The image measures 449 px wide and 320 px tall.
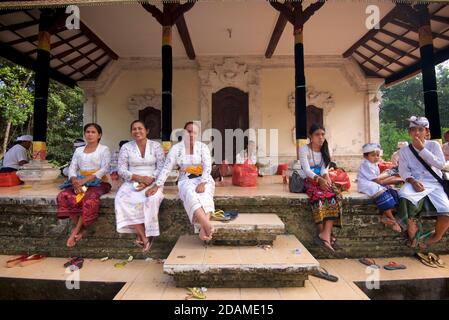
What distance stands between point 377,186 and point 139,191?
306cm

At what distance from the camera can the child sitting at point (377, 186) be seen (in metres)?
3.19

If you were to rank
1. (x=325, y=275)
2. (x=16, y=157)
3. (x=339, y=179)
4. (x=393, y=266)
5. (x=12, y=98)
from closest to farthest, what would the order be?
(x=325, y=275) → (x=393, y=266) → (x=339, y=179) → (x=16, y=157) → (x=12, y=98)

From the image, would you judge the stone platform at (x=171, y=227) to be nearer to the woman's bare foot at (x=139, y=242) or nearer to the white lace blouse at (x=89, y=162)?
the woman's bare foot at (x=139, y=242)

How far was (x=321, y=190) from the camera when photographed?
3.27m

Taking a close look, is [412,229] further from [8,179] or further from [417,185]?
[8,179]

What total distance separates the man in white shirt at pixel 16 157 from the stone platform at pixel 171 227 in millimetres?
2550

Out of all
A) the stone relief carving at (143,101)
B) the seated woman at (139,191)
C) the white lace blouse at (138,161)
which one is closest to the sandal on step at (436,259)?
the seated woman at (139,191)

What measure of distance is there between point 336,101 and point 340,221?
23.7 feet

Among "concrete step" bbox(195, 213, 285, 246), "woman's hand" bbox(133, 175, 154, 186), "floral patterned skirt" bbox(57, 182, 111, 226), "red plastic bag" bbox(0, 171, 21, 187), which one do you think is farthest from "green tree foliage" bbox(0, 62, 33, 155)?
"concrete step" bbox(195, 213, 285, 246)

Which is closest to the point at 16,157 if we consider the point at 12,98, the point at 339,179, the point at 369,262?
the point at 339,179

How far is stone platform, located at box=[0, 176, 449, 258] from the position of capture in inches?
128

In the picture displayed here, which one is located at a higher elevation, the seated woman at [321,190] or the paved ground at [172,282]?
the seated woman at [321,190]

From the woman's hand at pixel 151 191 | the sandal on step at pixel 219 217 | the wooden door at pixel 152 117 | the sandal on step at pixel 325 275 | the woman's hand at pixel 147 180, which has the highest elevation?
the wooden door at pixel 152 117

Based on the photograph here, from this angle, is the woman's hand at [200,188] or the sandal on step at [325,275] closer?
the sandal on step at [325,275]
